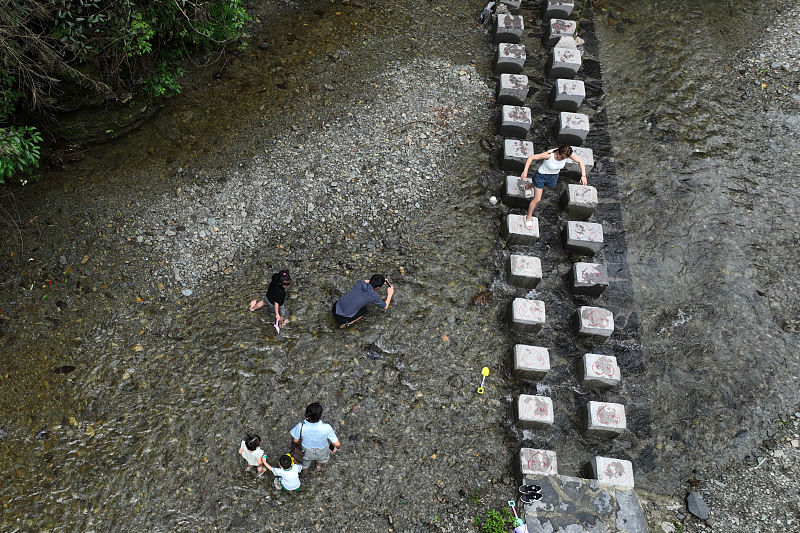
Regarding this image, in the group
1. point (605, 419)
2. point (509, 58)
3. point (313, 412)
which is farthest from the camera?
point (509, 58)

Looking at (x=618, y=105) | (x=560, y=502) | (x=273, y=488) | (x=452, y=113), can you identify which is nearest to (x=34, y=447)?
(x=273, y=488)

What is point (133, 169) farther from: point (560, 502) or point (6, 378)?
point (560, 502)

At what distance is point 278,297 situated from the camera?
6.43 metres

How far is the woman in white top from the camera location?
7.18 metres

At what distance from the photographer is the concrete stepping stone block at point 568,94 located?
935cm

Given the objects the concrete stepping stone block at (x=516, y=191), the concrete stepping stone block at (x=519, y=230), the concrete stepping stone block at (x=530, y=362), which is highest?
the concrete stepping stone block at (x=516, y=191)

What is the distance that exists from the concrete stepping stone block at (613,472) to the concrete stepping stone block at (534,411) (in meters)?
0.75

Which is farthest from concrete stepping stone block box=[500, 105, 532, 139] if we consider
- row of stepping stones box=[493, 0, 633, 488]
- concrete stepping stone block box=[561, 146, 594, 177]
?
concrete stepping stone block box=[561, 146, 594, 177]

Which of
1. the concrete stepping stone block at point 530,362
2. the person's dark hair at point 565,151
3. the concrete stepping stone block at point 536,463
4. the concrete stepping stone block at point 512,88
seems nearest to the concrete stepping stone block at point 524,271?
the concrete stepping stone block at point 530,362

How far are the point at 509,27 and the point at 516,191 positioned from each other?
4.14m

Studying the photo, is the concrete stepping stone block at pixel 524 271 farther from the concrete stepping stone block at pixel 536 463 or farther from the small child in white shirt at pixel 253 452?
the small child in white shirt at pixel 253 452

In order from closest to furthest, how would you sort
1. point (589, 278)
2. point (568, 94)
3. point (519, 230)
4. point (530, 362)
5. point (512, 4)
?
point (530, 362)
point (589, 278)
point (519, 230)
point (568, 94)
point (512, 4)

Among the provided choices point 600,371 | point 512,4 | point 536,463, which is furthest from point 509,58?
point 536,463

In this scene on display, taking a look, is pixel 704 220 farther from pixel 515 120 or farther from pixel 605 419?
pixel 605 419
